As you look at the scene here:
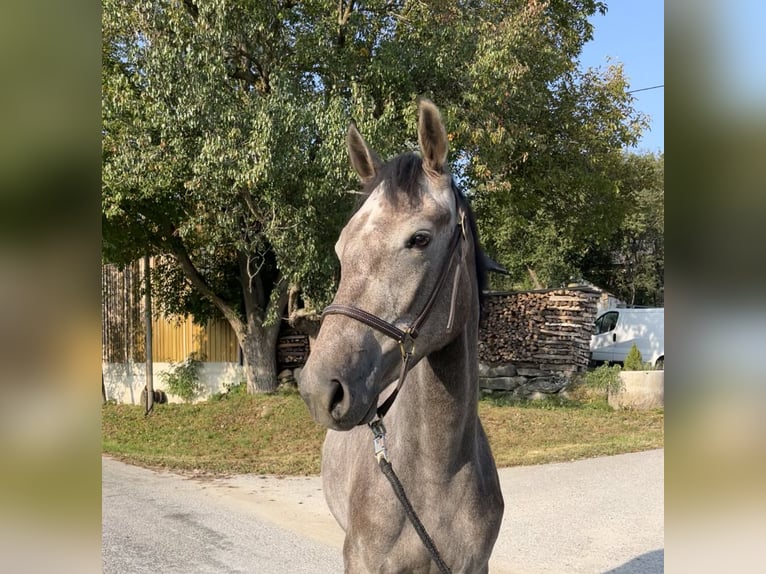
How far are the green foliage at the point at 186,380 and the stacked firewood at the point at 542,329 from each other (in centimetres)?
662

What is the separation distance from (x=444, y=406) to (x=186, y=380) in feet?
41.6

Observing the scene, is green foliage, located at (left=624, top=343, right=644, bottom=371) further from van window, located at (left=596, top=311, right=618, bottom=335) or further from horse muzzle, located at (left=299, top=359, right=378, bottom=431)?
horse muzzle, located at (left=299, top=359, right=378, bottom=431)

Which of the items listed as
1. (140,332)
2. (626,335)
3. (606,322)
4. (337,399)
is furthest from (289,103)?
(606,322)

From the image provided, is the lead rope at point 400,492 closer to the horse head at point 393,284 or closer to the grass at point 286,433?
the horse head at point 393,284

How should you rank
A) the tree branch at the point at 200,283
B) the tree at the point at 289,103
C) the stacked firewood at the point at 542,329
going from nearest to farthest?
1. the tree at the point at 289,103
2. the tree branch at the point at 200,283
3. the stacked firewood at the point at 542,329

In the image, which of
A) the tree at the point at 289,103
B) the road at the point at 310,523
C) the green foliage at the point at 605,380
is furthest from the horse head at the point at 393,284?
the green foliage at the point at 605,380

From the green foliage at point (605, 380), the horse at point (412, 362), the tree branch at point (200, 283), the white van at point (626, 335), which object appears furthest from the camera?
the white van at point (626, 335)

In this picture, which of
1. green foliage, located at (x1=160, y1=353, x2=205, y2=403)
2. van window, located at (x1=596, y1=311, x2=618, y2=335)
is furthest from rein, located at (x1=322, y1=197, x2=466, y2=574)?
van window, located at (x1=596, y1=311, x2=618, y2=335)

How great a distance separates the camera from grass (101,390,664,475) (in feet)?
29.0

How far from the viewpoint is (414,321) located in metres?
1.74

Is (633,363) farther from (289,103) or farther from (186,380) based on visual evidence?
(186,380)

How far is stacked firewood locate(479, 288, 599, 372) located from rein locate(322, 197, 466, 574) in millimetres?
11834

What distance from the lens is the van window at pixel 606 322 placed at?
64.1ft
